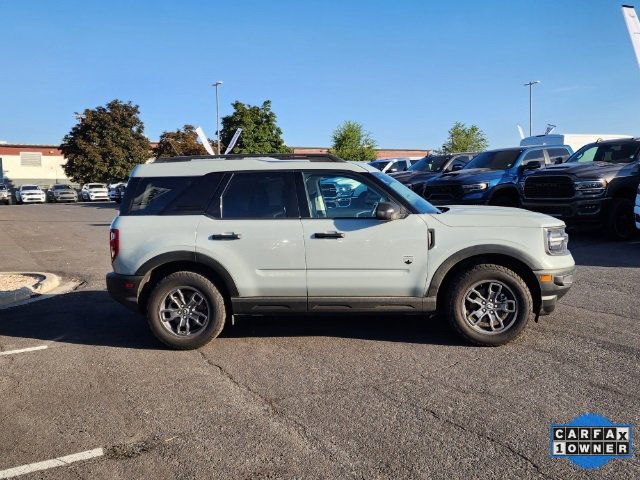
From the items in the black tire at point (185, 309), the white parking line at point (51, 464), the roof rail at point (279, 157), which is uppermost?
the roof rail at point (279, 157)

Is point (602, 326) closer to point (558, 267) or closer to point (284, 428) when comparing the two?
point (558, 267)

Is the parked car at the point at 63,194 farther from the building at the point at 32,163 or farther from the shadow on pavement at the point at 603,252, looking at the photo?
the shadow on pavement at the point at 603,252

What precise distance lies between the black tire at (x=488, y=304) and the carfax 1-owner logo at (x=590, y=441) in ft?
4.78

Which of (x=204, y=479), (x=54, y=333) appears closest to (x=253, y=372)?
(x=204, y=479)

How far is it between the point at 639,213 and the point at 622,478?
8.73 meters

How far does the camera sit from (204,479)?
309cm

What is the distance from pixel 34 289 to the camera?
28.1ft

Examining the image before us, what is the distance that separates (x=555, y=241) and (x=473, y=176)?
9013 mm

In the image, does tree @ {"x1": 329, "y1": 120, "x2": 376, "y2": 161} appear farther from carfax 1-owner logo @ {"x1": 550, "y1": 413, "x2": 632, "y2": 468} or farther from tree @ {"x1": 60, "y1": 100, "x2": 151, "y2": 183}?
carfax 1-owner logo @ {"x1": 550, "y1": 413, "x2": 632, "y2": 468}

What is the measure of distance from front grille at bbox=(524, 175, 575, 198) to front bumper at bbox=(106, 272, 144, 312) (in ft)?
31.0

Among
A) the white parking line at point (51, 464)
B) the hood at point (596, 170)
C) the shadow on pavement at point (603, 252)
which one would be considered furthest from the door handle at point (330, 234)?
the hood at point (596, 170)

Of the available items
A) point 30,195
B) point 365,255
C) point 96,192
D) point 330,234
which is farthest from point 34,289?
point 30,195

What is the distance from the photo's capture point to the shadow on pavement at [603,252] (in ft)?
30.2

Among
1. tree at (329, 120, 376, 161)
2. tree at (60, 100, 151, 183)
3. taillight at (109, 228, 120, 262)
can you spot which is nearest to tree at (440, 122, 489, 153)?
tree at (329, 120, 376, 161)
